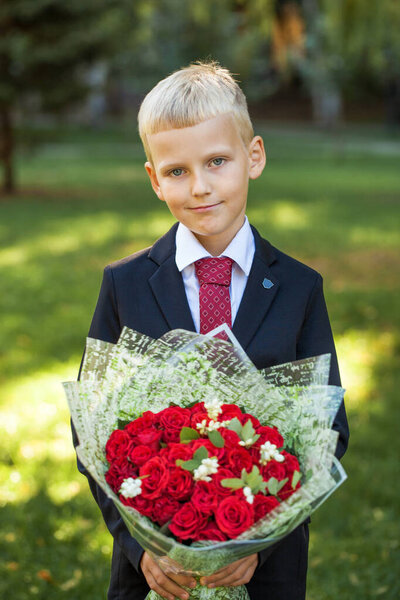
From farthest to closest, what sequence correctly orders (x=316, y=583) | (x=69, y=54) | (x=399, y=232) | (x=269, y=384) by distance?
(x=69, y=54) < (x=399, y=232) < (x=316, y=583) < (x=269, y=384)

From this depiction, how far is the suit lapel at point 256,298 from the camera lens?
1803mm

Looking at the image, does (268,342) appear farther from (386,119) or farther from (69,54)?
(386,119)

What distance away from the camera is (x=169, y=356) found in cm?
159

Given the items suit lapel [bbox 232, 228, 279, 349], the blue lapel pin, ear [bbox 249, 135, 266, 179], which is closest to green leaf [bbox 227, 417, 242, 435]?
suit lapel [bbox 232, 228, 279, 349]

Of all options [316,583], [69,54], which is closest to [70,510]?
[316,583]

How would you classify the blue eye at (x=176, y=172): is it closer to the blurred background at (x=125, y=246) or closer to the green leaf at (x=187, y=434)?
the green leaf at (x=187, y=434)

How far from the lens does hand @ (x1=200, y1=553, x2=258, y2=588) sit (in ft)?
5.04

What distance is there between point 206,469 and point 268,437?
16 cm

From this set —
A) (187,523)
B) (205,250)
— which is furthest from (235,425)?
(205,250)

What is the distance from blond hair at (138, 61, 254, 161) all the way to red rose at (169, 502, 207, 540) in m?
0.89

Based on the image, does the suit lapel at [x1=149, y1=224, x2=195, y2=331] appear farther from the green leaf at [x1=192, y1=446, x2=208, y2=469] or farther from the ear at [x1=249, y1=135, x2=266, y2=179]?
the green leaf at [x1=192, y1=446, x2=208, y2=469]

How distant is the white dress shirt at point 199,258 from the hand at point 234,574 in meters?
0.59

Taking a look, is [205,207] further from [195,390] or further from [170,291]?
[195,390]

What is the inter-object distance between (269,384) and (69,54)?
44.5 ft
